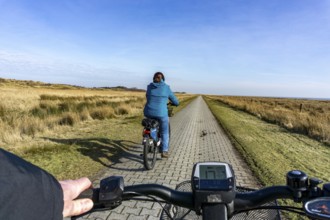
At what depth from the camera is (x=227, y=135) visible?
42.7 ft

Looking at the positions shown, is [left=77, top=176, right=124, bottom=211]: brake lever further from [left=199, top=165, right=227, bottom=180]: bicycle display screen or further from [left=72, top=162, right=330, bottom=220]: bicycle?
[left=199, top=165, right=227, bottom=180]: bicycle display screen

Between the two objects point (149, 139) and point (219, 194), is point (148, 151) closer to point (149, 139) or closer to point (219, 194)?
point (149, 139)

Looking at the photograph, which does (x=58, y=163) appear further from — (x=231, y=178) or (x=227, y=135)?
(x=227, y=135)

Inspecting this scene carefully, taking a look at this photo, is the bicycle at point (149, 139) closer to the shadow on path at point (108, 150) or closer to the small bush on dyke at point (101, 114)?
the shadow on path at point (108, 150)

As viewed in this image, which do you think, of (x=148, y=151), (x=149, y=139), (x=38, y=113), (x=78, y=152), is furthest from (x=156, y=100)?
(x=38, y=113)

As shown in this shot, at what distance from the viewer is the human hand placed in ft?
4.04

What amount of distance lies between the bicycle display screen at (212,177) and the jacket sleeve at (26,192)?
2.02ft

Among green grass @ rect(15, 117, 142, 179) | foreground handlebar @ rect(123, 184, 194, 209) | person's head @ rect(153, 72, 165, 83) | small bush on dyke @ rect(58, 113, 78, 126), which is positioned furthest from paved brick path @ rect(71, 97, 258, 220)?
small bush on dyke @ rect(58, 113, 78, 126)


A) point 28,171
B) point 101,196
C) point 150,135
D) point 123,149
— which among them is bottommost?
point 123,149

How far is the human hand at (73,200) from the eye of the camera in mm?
1230

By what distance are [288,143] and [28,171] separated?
11.7 metres

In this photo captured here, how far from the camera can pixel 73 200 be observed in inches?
50.8

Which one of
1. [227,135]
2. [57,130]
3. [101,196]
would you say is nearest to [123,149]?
[57,130]

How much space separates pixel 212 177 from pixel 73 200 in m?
0.67
